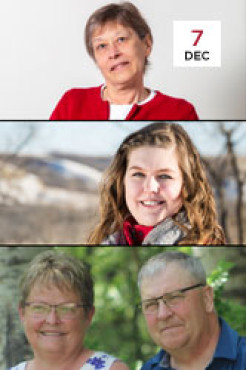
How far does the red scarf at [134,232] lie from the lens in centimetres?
273

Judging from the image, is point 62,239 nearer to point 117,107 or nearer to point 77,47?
point 117,107

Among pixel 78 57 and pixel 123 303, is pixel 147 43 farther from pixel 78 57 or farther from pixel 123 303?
pixel 123 303

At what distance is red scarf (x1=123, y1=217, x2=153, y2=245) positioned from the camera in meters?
2.73

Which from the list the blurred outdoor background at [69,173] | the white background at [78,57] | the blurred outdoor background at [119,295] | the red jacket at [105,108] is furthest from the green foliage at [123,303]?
the white background at [78,57]

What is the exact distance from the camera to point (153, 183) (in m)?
2.68

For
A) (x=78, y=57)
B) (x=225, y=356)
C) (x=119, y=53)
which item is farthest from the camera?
(x=78, y=57)

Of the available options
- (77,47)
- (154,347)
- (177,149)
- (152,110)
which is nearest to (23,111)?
(77,47)

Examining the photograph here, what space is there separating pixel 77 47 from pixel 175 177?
2.59ft

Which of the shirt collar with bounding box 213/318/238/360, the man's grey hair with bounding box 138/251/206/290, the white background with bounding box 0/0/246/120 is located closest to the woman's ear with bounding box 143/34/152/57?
the white background with bounding box 0/0/246/120

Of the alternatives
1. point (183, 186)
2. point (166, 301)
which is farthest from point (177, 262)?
point (183, 186)

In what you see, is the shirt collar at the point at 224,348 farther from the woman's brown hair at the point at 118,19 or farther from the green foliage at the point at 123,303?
the woman's brown hair at the point at 118,19

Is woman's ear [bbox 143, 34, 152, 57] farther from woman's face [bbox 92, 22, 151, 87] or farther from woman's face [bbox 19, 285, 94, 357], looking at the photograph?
woman's face [bbox 19, 285, 94, 357]

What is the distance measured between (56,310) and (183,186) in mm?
563

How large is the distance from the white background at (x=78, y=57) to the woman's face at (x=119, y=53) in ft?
0.66
